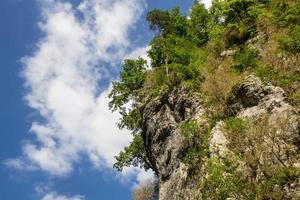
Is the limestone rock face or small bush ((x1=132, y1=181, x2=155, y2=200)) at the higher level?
small bush ((x1=132, y1=181, x2=155, y2=200))

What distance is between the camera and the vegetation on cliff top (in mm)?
26812

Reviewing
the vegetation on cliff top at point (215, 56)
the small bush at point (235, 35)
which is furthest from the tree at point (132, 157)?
the small bush at point (235, 35)

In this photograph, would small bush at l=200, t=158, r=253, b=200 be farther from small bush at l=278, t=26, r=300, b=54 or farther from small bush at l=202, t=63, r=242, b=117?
small bush at l=278, t=26, r=300, b=54

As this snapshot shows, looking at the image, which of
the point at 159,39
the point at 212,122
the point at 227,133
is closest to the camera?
the point at 227,133

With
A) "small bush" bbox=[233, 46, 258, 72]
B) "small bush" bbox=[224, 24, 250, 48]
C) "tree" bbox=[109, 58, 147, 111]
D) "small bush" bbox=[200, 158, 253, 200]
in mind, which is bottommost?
"small bush" bbox=[200, 158, 253, 200]

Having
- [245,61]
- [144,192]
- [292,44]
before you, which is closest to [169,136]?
[245,61]

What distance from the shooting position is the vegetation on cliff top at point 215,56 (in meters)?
26.8

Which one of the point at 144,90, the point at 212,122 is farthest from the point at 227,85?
the point at 144,90

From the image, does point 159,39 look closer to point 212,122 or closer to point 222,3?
point 222,3

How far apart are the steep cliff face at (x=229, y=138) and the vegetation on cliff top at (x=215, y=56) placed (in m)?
0.62

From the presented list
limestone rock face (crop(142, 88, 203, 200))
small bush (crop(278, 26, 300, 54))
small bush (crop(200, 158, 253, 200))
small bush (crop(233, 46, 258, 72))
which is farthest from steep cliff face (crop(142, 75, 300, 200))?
small bush (crop(278, 26, 300, 54))

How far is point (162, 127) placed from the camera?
34.2m

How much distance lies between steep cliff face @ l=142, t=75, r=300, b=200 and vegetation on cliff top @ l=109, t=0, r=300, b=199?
0.62 metres

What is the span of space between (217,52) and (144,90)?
7434 mm
